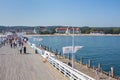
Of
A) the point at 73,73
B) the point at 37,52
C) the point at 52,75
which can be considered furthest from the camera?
the point at 37,52

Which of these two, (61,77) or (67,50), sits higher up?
(67,50)

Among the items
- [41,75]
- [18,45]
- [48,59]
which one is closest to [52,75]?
[41,75]

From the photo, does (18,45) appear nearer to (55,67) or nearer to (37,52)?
(37,52)

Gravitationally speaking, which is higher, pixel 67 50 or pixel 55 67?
pixel 67 50

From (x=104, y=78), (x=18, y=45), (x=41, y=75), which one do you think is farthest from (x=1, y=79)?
(x=18, y=45)

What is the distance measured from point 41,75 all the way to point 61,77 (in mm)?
1825

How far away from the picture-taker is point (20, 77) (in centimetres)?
2153

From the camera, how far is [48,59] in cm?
3200

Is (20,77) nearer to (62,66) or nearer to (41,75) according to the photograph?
(41,75)

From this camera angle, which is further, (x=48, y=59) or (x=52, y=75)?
(x=48, y=59)

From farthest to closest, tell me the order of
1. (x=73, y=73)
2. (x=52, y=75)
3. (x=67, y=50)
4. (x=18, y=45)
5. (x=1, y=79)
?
1. (x=18, y=45)
2. (x=67, y=50)
3. (x=52, y=75)
4. (x=1, y=79)
5. (x=73, y=73)

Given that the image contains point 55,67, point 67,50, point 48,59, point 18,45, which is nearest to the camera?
point 67,50

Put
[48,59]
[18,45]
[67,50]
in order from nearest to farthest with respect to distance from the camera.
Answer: [67,50] < [48,59] < [18,45]

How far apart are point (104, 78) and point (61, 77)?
290 inches
